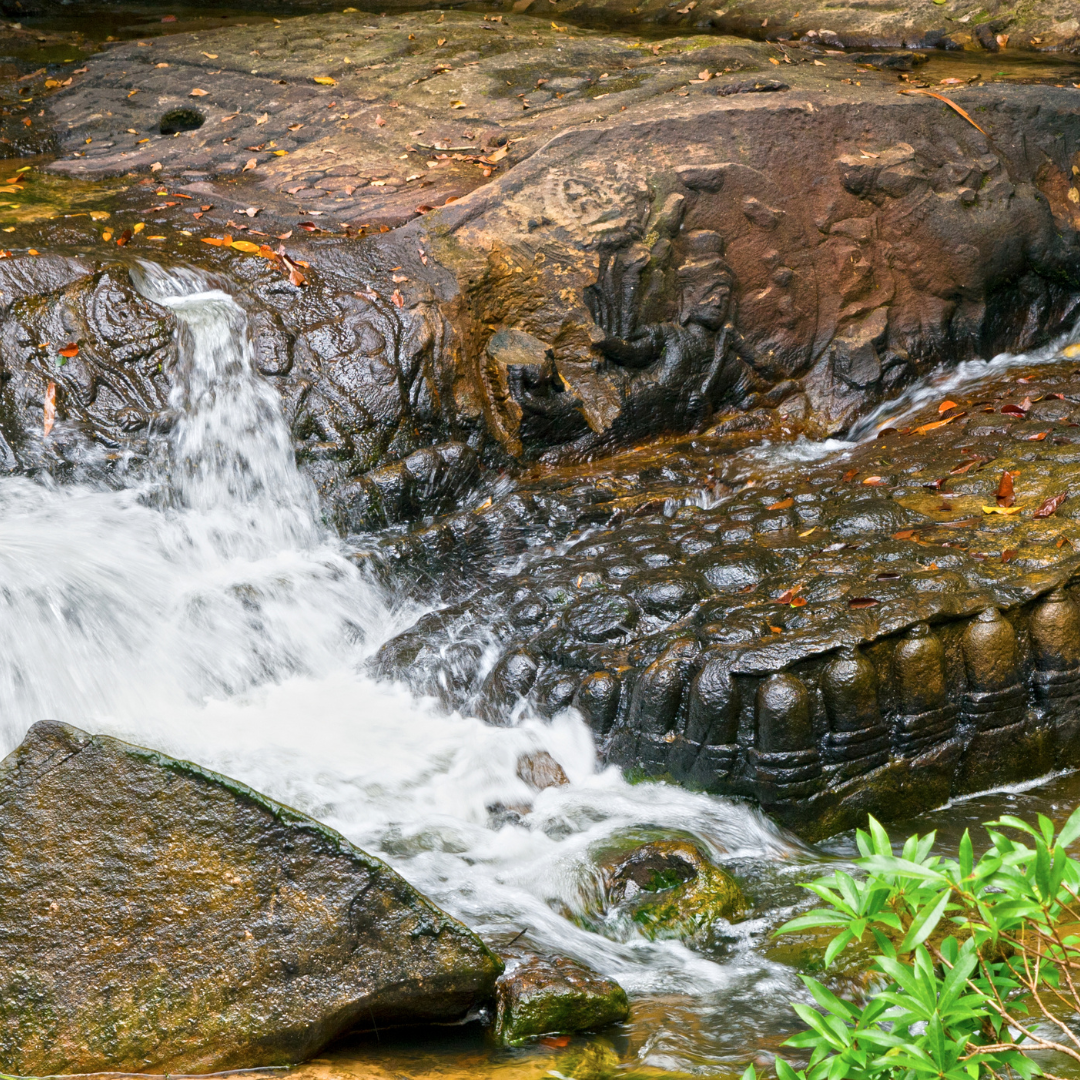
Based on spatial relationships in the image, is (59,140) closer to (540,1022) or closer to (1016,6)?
(540,1022)

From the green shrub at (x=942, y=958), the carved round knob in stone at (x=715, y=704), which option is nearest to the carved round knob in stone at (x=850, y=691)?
the carved round knob in stone at (x=715, y=704)

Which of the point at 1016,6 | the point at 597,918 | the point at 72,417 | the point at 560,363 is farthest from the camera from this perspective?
the point at 1016,6

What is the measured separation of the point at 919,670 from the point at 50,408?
425 cm

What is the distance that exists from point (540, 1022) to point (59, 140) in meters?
7.32

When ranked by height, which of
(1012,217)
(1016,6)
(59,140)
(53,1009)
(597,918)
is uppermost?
(1016,6)


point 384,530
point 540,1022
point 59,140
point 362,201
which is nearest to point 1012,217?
point 362,201

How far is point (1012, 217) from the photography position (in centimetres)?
701

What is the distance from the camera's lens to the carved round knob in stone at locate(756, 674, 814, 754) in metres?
3.88

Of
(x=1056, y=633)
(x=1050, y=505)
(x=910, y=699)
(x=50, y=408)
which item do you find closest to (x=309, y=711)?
(x=50, y=408)

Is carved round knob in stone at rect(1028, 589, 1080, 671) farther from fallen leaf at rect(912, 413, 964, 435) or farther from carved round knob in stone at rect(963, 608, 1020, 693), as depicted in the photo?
fallen leaf at rect(912, 413, 964, 435)

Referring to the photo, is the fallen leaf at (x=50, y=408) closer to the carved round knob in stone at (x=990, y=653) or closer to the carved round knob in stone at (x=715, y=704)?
the carved round knob in stone at (x=715, y=704)

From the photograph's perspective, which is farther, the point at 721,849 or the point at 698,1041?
the point at 721,849

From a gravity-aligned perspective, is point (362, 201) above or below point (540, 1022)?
above

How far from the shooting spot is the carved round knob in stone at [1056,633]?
161 inches
